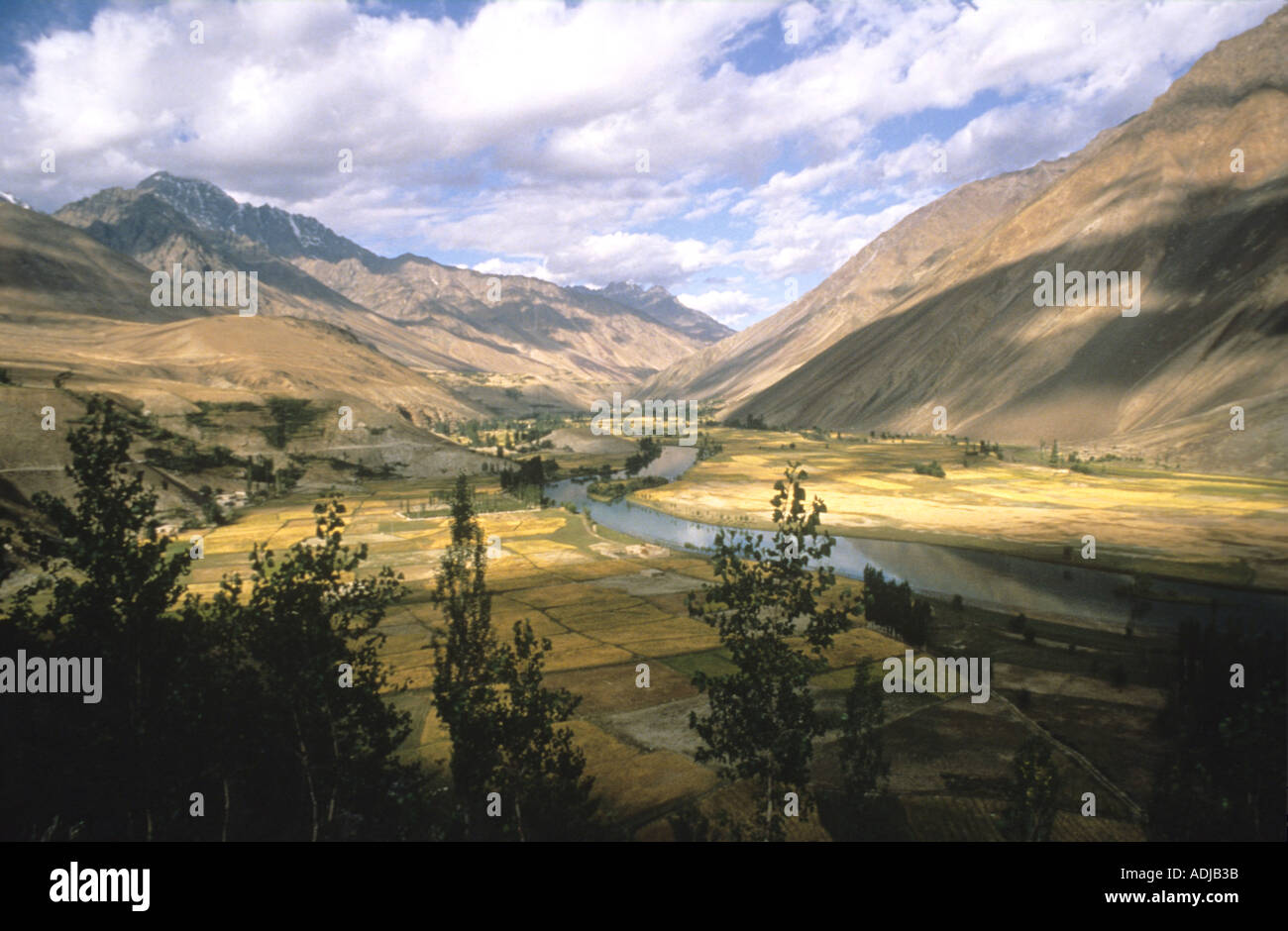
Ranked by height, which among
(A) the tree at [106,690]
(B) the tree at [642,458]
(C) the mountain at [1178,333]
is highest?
(C) the mountain at [1178,333]

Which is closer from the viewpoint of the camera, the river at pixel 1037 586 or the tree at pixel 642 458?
the river at pixel 1037 586

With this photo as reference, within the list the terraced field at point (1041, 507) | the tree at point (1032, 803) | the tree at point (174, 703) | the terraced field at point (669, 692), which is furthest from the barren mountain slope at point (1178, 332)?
the tree at point (174, 703)

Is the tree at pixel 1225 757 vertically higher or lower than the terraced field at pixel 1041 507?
lower

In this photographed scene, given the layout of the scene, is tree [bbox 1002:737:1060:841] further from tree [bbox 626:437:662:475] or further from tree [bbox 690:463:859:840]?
tree [bbox 626:437:662:475]

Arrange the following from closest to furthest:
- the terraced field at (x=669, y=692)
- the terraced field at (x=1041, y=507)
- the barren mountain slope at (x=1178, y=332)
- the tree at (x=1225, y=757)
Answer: the tree at (x=1225, y=757) < the terraced field at (x=669, y=692) < the terraced field at (x=1041, y=507) < the barren mountain slope at (x=1178, y=332)

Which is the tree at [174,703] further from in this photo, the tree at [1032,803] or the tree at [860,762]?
the tree at [1032,803]

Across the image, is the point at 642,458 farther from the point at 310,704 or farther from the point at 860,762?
the point at 310,704

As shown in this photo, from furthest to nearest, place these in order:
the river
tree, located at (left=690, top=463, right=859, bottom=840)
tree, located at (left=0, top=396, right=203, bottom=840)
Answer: the river
tree, located at (left=690, top=463, right=859, bottom=840)
tree, located at (left=0, top=396, right=203, bottom=840)

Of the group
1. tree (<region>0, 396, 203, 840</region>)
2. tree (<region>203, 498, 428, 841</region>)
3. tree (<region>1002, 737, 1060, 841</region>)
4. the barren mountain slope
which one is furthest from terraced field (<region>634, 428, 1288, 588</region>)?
tree (<region>0, 396, 203, 840</region>)

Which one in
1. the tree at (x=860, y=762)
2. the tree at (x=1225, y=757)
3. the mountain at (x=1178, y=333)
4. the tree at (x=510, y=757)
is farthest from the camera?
the mountain at (x=1178, y=333)
